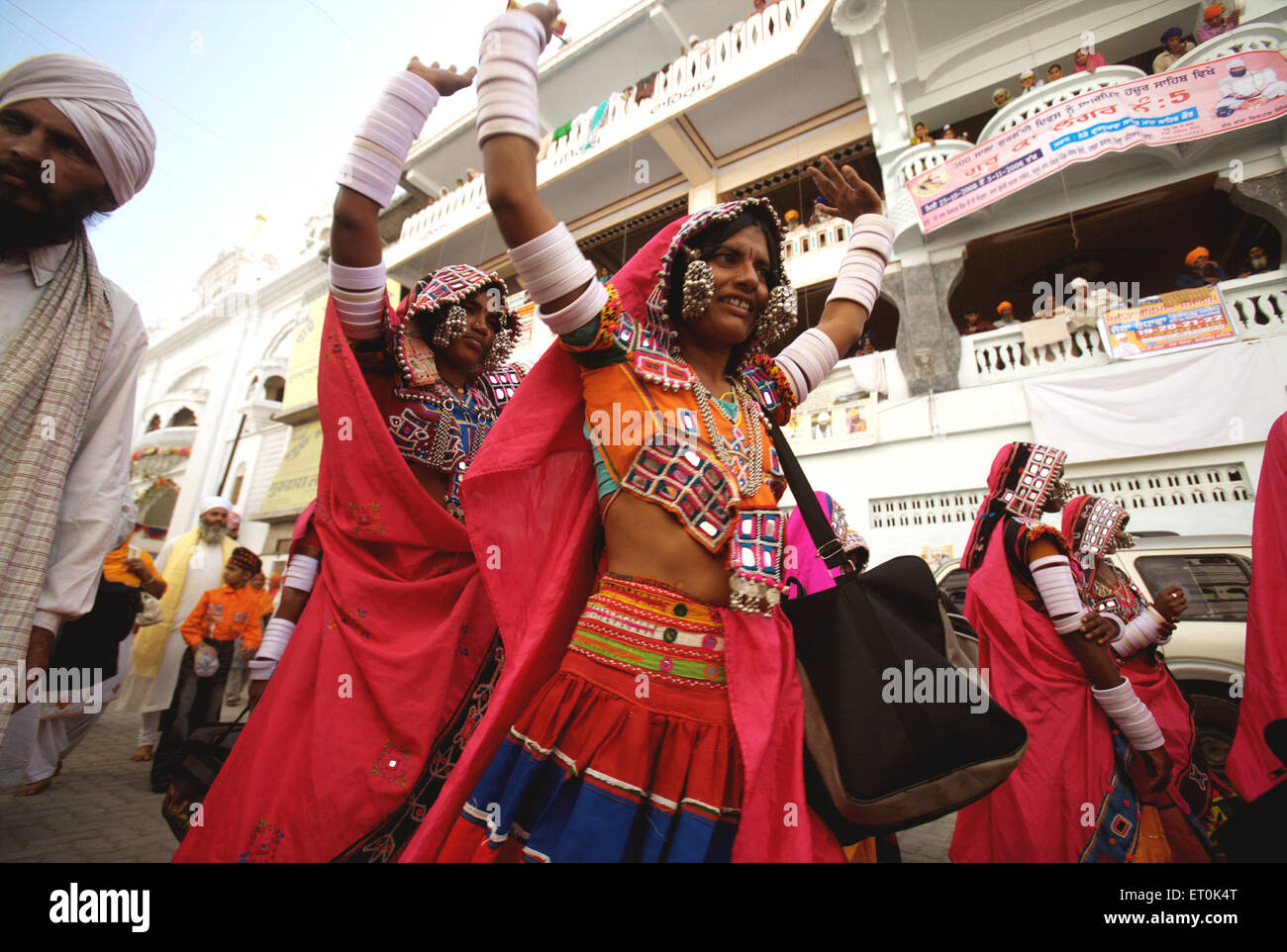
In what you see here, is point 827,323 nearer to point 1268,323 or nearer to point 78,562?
point 78,562

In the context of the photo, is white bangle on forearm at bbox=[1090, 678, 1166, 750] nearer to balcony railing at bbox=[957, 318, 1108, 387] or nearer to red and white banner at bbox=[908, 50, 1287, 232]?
balcony railing at bbox=[957, 318, 1108, 387]

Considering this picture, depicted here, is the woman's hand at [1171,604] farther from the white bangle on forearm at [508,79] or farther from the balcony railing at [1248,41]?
the balcony railing at [1248,41]

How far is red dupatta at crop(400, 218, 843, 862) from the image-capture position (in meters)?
1.07

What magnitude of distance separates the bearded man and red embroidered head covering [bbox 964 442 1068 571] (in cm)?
717

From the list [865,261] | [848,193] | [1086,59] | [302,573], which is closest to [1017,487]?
[865,261]

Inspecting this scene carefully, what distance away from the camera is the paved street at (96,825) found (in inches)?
107

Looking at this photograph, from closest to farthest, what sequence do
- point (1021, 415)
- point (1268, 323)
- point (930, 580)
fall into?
1. point (930, 580)
2. point (1268, 323)
3. point (1021, 415)

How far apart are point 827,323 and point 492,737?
5.54 ft

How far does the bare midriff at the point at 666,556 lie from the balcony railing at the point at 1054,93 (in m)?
9.42

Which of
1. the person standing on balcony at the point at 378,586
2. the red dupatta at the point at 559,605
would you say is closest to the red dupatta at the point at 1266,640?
the red dupatta at the point at 559,605

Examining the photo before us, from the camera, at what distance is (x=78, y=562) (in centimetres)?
166

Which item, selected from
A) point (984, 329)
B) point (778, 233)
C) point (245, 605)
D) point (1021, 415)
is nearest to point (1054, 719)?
point (778, 233)

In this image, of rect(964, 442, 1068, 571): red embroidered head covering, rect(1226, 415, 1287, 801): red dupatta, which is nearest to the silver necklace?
rect(964, 442, 1068, 571): red embroidered head covering

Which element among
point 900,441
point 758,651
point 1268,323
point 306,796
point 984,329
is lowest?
point 306,796
